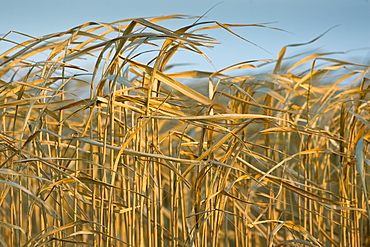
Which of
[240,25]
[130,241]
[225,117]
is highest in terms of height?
[240,25]

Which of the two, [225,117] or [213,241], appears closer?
[225,117]

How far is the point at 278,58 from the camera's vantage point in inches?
35.9

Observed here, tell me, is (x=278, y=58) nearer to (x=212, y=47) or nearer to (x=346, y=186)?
(x=346, y=186)

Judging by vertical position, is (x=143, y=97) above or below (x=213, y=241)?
above

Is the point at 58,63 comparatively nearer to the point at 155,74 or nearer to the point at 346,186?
the point at 155,74

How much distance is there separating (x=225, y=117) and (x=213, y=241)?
173mm

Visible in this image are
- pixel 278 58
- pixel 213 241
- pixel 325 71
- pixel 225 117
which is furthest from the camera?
pixel 278 58

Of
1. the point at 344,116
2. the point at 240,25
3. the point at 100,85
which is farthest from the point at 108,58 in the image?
the point at 344,116

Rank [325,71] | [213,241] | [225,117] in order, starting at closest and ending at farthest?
1. [225,117]
2. [213,241]
3. [325,71]

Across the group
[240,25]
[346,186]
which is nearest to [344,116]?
[346,186]

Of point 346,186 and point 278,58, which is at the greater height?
point 278,58

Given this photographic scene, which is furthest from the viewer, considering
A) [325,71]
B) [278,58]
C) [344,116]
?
[278,58]

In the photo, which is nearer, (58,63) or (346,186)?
(58,63)

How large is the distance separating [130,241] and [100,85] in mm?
183
